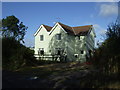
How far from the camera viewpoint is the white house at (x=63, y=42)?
37.1 m

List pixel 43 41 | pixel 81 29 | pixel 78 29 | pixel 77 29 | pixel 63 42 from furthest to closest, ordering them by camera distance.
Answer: pixel 77 29
pixel 78 29
pixel 81 29
pixel 43 41
pixel 63 42

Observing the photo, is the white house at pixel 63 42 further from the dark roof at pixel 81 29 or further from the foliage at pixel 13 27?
the foliage at pixel 13 27

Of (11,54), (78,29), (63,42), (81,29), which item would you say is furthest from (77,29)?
(11,54)

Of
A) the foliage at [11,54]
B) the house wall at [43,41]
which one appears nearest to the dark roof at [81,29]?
the house wall at [43,41]

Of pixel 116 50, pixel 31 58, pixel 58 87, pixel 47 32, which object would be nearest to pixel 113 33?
pixel 116 50

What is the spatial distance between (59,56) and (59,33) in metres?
5.27

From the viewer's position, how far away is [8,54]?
2031cm

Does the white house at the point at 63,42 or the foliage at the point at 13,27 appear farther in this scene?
the foliage at the point at 13,27

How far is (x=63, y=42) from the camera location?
3722cm

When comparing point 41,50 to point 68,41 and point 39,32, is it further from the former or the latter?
point 68,41

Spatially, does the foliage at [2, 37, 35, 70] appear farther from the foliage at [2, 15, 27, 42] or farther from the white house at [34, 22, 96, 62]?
the foliage at [2, 15, 27, 42]

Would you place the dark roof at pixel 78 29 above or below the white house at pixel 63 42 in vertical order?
above

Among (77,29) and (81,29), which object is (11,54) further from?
(77,29)

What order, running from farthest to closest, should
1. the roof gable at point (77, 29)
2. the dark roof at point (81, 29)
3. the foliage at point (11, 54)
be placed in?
the dark roof at point (81, 29) < the roof gable at point (77, 29) < the foliage at point (11, 54)
